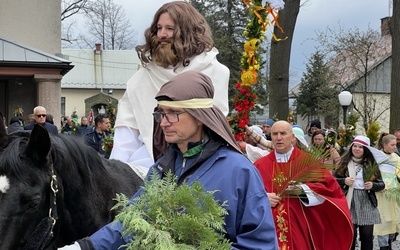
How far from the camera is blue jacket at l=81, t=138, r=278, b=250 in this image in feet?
8.52

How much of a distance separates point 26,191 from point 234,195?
1.02m

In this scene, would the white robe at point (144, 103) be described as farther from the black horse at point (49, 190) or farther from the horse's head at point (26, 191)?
the horse's head at point (26, 191)

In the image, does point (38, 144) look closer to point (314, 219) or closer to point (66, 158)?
point (66, 158)

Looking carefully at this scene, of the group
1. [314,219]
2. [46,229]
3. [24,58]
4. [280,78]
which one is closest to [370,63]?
[280,78]

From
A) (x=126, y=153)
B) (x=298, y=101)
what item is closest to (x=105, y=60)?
(x=298, y=101)

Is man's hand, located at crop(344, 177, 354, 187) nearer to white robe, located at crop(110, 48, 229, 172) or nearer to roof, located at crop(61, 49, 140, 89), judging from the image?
white robe, located at crop(110, 48, 229, 172)

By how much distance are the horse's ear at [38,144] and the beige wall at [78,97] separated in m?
52.9

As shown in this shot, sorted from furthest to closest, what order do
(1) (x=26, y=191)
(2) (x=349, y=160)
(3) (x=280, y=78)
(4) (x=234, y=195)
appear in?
(3) (x=280, y=78) < (2) (x=349, y=160) < (1) (x=26, y=191) < (4) (x=234, y=195)

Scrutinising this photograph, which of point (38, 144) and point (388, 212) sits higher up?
point (38, 144)

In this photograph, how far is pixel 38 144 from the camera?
307 cm

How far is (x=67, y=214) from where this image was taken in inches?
131

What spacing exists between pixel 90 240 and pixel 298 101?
1717 inches

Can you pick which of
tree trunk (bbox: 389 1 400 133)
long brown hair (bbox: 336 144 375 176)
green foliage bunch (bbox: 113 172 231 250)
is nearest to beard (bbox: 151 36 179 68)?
green foliage bunch (bbox: 113 172 231 250)

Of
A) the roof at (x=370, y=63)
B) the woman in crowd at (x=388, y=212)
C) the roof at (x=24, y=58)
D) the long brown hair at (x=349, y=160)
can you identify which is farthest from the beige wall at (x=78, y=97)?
the long brown hair at (x=349, y=160)
